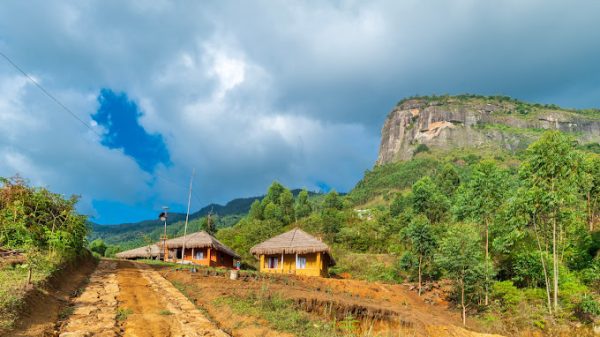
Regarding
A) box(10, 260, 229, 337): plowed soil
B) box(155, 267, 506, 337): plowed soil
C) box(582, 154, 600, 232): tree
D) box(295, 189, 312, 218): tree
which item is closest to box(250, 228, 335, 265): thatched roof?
box(155, 267, 506, 337): plowed soil

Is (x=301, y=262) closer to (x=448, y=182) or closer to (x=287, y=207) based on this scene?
(x=287, y=207)

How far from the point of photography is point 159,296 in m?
11.3

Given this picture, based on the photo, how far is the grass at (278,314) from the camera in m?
8.83

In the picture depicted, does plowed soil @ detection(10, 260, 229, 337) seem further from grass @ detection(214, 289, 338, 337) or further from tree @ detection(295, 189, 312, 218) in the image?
tree @ detection(295, 189, 312, 218)

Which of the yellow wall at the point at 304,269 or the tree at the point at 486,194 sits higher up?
the tree at the point at 486,194

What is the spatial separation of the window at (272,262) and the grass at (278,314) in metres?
18.3

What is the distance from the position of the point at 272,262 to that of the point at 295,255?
7.22 feet

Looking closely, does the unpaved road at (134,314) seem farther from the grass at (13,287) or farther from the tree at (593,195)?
the tree at (593,195)

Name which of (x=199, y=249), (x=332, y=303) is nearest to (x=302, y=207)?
(x=199, y=249)

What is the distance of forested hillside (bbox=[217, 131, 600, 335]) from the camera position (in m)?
20.0

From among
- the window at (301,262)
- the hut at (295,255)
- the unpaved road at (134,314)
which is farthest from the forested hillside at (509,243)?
the unpaved road at (134,314)

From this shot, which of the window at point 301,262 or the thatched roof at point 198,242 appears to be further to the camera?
the thatched roof at point 198,242

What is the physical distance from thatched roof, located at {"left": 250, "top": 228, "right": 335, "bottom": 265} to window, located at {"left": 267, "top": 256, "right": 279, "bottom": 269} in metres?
1.12

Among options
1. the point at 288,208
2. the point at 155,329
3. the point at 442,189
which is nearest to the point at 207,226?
the point at 288,208
